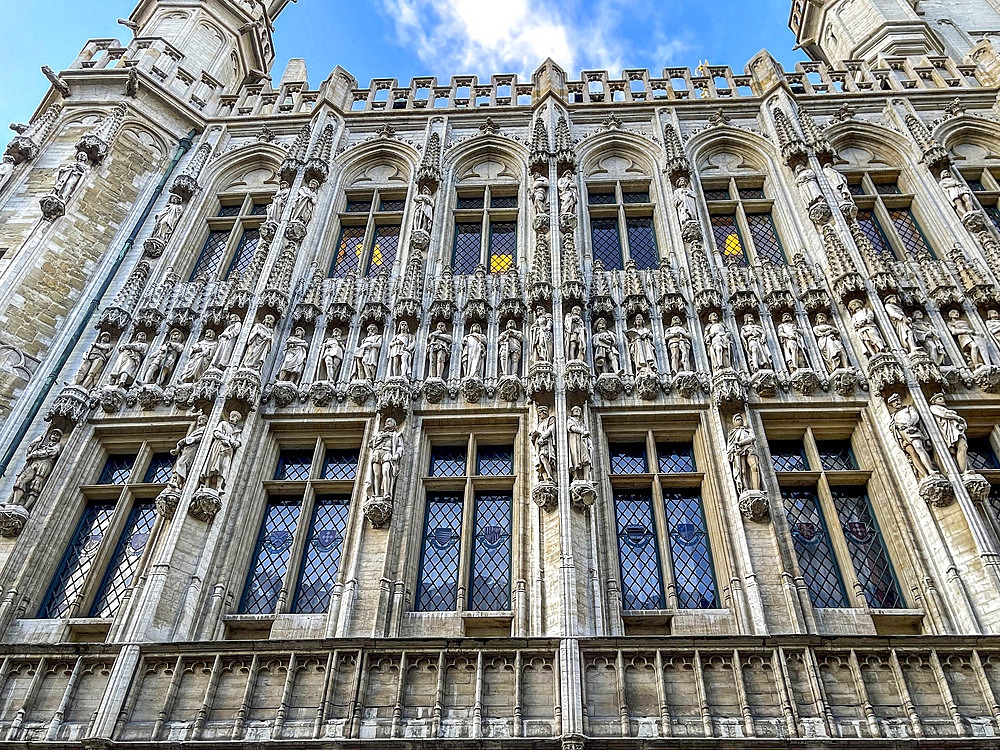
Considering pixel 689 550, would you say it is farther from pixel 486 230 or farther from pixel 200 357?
pixel 200 357

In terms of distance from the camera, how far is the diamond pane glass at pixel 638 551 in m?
11.1

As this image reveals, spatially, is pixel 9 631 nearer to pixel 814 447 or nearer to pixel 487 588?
pixel 487 588

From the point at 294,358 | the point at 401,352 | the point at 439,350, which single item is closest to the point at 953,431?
the point at 439,350

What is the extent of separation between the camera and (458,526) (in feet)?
39.9

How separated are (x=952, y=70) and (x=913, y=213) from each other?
233 inches

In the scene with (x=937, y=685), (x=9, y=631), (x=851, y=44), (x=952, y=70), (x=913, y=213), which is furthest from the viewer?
(x=851, y=44)

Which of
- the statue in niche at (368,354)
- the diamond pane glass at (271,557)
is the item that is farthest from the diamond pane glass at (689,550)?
the diamond pane glass at (271,557)

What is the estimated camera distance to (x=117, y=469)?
13.2m

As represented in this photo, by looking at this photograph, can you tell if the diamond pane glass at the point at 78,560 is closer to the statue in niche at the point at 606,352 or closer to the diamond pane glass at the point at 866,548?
the statue in niche at the point at 606,352

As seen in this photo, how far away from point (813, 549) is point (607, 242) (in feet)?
25.2

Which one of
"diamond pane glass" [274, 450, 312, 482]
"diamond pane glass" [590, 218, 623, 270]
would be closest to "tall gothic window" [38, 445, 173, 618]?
"diamond pane glass" [274, 450, 312, 482]

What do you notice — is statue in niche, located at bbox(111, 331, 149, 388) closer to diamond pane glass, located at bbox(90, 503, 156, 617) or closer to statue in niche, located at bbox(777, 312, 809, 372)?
diamond pane glass, located at bbox(90, 503, 156, 617)

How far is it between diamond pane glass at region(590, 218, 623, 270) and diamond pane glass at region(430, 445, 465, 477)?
5262 mm

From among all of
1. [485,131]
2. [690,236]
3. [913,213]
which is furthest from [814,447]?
[485,131]
